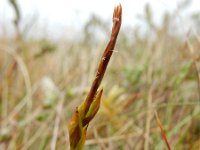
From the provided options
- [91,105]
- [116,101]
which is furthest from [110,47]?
[116,101]

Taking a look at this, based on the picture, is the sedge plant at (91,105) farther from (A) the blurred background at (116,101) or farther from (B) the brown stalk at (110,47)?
(A) the blurred background at (116,101)

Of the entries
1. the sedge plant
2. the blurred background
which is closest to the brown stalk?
the sedge plant

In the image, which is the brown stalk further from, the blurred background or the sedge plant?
the blurred background

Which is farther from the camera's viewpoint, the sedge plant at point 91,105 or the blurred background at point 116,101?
the blurred background at point 116,101

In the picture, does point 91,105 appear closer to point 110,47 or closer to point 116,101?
A: point 110,47

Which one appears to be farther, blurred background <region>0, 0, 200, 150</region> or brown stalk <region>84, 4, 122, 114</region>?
blurred background <region>0, 0, 200, 150</region>

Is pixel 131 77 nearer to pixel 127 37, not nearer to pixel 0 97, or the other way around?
pixel 0 97

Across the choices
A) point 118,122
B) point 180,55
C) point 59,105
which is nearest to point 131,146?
point 118,122

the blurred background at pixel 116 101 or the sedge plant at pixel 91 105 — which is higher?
the sedge plant at pixel 91 105

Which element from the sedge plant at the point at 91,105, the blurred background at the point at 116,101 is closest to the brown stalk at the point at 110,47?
the sedge plant at the point at 91,105
